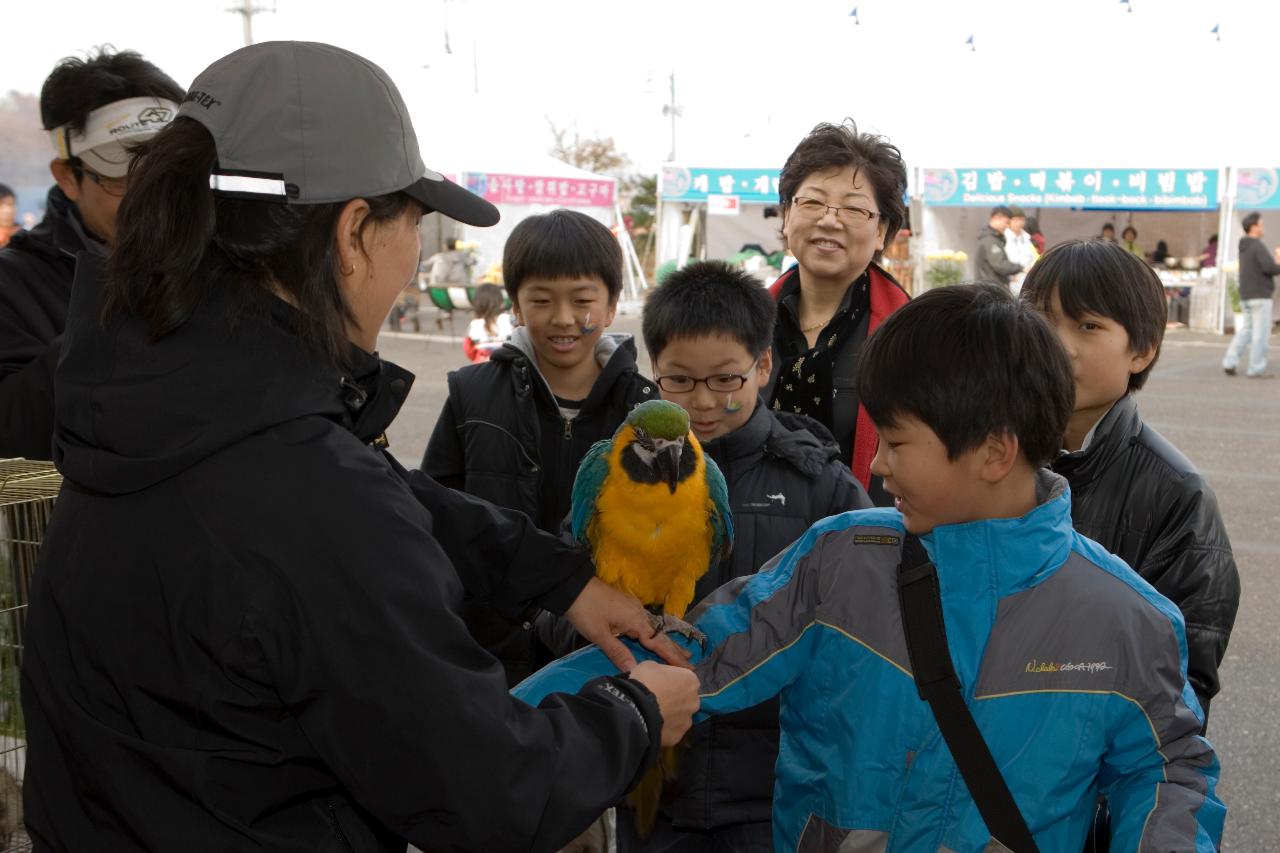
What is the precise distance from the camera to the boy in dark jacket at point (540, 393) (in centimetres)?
348

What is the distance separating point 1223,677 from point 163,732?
578 cm

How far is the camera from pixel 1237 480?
10.0 m

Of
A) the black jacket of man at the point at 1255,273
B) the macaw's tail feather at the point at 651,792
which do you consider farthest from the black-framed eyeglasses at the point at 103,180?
the black jacket of man at the point at 1255,273

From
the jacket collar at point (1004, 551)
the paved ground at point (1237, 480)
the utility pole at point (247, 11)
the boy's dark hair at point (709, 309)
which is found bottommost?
the paved ground at point (1237, 480)

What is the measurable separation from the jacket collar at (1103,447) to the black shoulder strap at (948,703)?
0.94 metres

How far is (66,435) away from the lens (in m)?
1.71

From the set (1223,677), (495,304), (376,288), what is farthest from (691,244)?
(376,288)

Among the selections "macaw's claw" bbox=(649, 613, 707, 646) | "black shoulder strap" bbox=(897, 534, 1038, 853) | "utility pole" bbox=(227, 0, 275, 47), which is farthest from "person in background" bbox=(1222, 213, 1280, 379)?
"utility pole" bbox=(227, 0, 275, 47)

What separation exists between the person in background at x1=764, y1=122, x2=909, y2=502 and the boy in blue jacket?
4.98ft

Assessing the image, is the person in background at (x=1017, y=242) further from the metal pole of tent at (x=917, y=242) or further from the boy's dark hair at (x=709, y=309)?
the boy's dark hair at (x=709, y=309)

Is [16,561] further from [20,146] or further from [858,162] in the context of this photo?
[20,146]

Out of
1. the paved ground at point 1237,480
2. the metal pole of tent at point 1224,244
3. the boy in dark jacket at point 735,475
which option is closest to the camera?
the boy in dark jacket at point 735,475

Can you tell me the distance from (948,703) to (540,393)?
1.88 m

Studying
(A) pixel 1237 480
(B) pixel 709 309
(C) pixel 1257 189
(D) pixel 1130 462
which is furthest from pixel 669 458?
(C) pixel 1257 189
